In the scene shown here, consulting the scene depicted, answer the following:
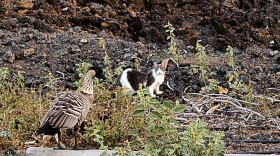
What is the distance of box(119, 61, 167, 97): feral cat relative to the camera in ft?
30.1

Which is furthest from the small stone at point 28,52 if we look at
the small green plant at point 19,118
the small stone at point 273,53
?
the small stone at point 273,53

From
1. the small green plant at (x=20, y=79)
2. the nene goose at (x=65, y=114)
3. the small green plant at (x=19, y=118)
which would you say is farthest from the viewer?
the small green plant at (x=20, y=79)

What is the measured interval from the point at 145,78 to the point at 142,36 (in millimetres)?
2506

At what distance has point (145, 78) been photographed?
30.9ft

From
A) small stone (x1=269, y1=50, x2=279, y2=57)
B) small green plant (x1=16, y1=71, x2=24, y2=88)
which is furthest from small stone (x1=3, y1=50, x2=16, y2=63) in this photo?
small stone (x1=269, y1=50, x2=279, y2=57)

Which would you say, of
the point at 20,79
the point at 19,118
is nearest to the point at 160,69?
the point at 20,79

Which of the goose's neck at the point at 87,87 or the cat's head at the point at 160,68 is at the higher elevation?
the cat's head at the point at 160,68

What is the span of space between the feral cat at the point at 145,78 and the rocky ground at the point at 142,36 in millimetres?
215

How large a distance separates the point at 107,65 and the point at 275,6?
152 inches

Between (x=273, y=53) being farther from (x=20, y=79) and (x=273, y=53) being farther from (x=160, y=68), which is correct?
(x=20, y=79)

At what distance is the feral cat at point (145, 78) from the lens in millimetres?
9164

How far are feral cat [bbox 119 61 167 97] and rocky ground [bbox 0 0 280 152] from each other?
215mm

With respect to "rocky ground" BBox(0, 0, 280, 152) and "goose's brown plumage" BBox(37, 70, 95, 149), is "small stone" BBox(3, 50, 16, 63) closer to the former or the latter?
"rocky ground" BBox(0, 0, 280, 152)

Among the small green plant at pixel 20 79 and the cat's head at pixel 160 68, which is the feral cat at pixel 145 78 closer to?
the cat's head at pixel 160 68
